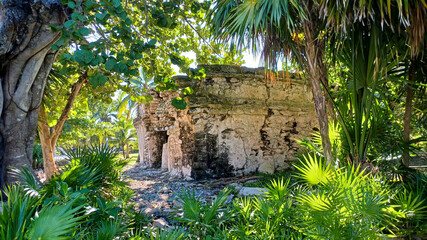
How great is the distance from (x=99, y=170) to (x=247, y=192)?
221cm

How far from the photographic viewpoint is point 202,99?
18.3 ft

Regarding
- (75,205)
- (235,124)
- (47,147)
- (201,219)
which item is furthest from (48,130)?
(201,219)

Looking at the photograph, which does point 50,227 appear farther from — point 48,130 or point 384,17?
point 48,130

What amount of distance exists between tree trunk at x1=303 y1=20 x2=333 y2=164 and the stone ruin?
2209 millimetres

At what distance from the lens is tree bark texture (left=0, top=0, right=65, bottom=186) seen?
9.61ft

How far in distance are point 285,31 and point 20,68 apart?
309 centimetres

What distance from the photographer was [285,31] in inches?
137

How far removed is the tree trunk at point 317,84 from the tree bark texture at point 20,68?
2823 mm

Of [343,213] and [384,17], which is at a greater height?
[384,17]

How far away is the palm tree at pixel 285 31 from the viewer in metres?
3.07

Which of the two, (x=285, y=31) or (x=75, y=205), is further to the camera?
(x=285, y=31)

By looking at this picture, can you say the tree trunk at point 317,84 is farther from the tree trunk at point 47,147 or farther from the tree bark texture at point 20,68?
the tree trunk at point 47,147

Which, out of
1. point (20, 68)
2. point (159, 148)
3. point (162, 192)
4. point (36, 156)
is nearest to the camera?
point (20, 68)

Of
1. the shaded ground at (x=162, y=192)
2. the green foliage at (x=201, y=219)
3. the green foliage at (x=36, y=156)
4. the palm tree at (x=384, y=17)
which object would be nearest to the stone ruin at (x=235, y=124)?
the shaded ground at (x=162, y=192)
